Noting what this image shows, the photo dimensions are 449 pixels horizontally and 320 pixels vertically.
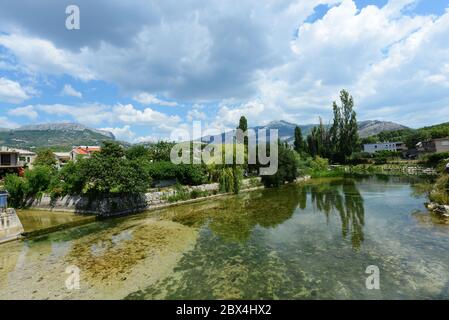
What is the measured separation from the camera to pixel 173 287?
8461 mm

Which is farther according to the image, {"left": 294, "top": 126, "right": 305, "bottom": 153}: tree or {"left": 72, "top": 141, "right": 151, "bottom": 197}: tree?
{"left": 294, "top": 126, "right": 305, "bottom": 153}: tree

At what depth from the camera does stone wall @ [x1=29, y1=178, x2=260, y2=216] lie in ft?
66.0

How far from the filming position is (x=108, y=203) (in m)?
20.2

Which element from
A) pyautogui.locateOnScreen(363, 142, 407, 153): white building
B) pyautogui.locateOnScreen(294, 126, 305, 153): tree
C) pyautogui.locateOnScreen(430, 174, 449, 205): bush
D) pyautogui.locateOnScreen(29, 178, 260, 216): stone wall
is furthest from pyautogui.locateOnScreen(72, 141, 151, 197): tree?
pyautogui.locateOnScreen(363, 142, 407, 153): white building

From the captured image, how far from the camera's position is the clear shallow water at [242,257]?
805 cm

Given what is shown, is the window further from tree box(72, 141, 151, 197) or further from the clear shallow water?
the clear shallow water

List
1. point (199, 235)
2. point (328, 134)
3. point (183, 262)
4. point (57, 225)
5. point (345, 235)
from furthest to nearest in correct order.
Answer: point (328, 134)
point (57, 225)
point (199, 235)
point (345, 235)
point (183, 262)

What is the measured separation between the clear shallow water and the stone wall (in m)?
2.10

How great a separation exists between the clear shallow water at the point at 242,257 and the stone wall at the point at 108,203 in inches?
82.7

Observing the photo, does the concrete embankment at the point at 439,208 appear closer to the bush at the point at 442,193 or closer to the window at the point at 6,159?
the bush at the point at 442,193

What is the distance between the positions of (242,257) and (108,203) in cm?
1330

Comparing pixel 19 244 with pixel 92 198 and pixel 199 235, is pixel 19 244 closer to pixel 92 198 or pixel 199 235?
pixel 92 198
